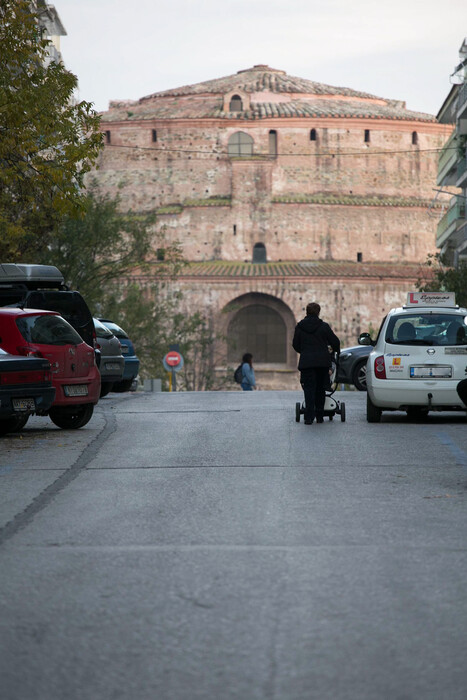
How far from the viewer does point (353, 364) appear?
27141mm

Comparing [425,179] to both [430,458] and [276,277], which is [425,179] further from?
[430,458]

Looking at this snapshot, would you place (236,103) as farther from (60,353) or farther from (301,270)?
(60,353)

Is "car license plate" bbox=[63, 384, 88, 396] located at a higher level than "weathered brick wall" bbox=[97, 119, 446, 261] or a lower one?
lower

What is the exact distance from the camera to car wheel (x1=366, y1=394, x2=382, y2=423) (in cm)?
1711

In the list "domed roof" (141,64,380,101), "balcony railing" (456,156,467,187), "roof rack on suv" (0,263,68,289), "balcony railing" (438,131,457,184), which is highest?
"domed roof" (141,64,380,101)

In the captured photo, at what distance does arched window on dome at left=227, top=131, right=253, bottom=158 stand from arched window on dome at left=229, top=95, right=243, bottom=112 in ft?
7.07

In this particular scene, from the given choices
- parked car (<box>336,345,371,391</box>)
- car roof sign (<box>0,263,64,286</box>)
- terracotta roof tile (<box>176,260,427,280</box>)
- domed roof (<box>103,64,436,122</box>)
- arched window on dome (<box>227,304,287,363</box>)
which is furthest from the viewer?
domed roof (<box>103,64,436,122</box>)

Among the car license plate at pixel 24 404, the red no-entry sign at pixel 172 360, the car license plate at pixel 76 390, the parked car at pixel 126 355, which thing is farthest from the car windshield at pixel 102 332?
the red no-entry sign at pixel 172 360

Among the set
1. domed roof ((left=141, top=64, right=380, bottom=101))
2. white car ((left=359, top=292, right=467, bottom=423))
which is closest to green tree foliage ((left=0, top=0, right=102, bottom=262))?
white car ((left=359, top=292, right=467, bottom=423))

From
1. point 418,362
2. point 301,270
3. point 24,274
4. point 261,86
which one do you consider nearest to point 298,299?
point 301,270

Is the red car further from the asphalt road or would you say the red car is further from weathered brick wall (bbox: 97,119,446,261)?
weathered brick wall (bbox: 97,119,446,261)

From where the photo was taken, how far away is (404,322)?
1736cm

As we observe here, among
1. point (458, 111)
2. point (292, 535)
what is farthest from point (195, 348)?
point (292, 535)

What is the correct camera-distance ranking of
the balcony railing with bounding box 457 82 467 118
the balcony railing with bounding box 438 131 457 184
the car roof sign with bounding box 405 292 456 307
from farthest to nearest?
the balcony railing with bounding box 438 131 457 184 → the balcony railing with bounding box 457 82 467 118 → the car roof sign with bounding box 405 292 456 307
